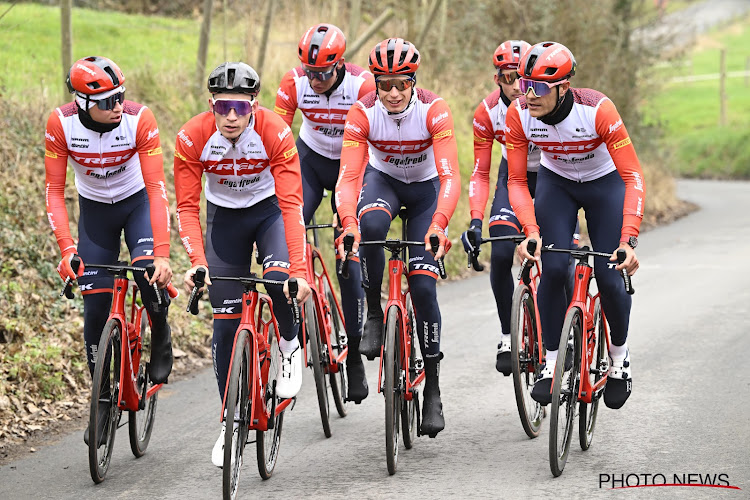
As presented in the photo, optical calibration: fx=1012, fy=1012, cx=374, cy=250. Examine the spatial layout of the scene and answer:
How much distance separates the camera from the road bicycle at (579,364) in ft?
18.7

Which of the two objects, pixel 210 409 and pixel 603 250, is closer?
pixel 603 250

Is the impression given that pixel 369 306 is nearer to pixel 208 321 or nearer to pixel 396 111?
pixel 396 111

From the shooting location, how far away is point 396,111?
6488 mm

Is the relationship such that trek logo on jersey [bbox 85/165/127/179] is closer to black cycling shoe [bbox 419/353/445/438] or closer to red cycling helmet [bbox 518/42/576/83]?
black cycling shoe [bbox 419/353/445/438]

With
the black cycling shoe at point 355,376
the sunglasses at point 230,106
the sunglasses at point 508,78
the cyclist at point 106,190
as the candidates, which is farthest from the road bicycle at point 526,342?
the cyclist at point 106,190

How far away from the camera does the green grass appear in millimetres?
35478

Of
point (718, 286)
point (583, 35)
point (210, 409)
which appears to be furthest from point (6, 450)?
point (583, 35)

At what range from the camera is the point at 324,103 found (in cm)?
773

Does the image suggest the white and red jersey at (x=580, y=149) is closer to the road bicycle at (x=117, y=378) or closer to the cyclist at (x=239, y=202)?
the cyclist at (x=239, y=202)

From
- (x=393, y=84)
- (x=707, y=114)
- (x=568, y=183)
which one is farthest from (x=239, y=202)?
(x=707, y=114)

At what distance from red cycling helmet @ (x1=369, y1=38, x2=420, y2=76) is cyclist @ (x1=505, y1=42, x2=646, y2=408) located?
0.71 metres

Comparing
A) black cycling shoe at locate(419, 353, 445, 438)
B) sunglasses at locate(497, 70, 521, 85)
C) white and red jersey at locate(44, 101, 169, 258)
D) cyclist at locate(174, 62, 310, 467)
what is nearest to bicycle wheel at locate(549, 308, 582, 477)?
black cycling shoe at locate(419, 353, 445, 438)

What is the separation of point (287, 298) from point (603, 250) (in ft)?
6.65

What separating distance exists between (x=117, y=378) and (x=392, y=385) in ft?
5.60
